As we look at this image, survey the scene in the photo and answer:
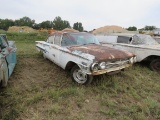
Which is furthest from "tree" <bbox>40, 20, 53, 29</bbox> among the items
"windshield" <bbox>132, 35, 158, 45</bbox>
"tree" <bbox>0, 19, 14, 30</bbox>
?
"windshield" <bbox>132, 35, 158, 45</bbox>

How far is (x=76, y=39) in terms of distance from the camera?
5.26 meters

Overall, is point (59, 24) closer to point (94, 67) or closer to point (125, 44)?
point (125, 44)

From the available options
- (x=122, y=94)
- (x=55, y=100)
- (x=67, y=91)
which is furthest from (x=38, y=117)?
(x=122, y=94)

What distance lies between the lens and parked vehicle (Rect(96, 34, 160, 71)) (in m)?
6.22

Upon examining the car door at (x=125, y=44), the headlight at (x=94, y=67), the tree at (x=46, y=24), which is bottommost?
the headlight at (x=94, y=67)

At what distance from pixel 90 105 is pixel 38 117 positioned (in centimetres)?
118

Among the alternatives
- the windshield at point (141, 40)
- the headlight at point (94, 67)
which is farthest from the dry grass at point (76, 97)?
the windshield at point (141, 40)

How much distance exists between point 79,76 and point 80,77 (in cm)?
4

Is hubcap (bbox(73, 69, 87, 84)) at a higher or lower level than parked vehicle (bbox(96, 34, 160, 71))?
lower

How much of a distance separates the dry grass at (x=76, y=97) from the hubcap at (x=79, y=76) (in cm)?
19

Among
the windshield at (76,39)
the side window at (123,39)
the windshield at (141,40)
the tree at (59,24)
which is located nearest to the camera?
the windshield at (76,39)

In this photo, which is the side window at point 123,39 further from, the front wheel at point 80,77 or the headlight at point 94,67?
the headlight at point 94,67

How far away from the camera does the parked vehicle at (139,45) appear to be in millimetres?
6223

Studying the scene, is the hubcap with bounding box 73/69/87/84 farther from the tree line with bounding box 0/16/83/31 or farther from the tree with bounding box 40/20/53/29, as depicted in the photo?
the tree with bounding box 40/20/53/29
